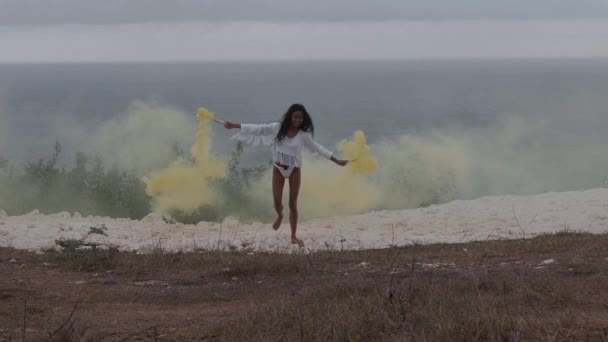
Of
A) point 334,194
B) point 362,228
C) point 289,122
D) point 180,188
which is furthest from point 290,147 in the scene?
point 334,194

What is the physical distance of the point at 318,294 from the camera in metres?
9.18

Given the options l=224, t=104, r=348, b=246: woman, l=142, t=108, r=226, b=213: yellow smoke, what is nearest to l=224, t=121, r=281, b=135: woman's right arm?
l=224, t=104, r=348, b=246: woman

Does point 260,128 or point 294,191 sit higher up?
point 260,128

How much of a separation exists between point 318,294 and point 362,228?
731 cm

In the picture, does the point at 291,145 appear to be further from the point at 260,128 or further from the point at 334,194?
the point at 334,194

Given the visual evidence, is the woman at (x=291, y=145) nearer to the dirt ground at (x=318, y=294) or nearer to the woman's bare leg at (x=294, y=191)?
the woman's bare leg at (x=294, y=191)

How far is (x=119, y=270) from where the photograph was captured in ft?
37.1

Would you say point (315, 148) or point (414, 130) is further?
point (414, 130)

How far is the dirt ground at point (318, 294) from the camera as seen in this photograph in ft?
25.0

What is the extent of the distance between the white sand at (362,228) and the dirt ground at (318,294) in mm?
1101

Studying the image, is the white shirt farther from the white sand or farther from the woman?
the white sand

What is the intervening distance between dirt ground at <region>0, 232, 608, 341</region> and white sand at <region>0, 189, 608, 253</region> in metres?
1.10

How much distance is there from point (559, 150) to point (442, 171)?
2732cm

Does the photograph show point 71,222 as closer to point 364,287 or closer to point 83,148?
point 364,287
